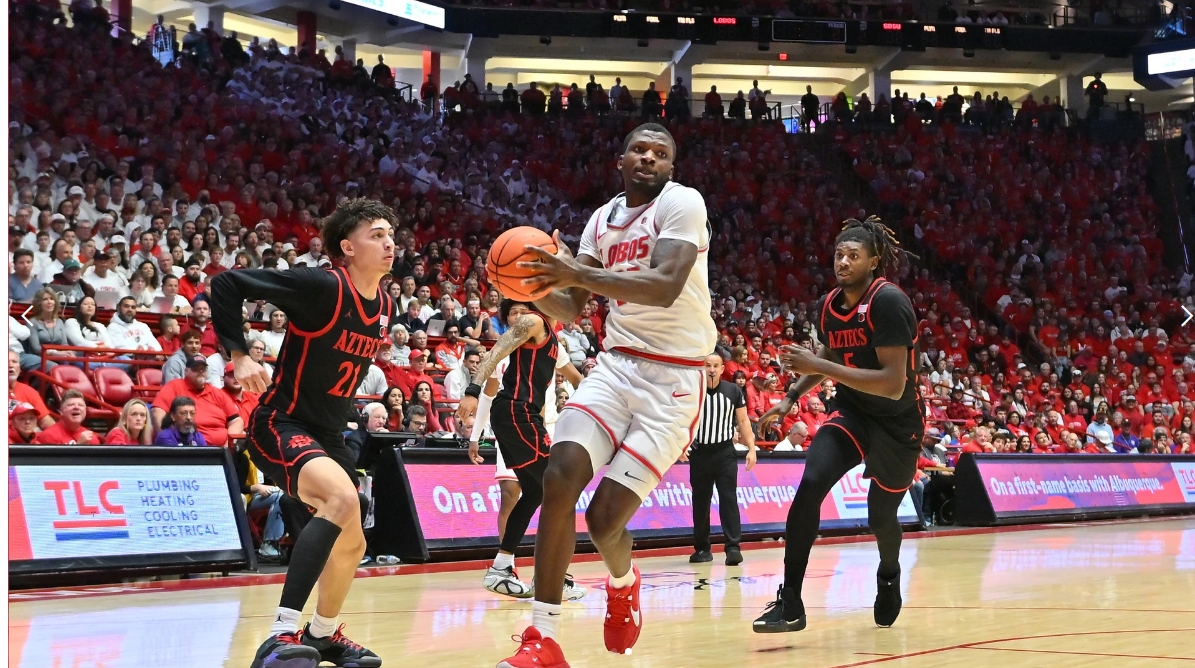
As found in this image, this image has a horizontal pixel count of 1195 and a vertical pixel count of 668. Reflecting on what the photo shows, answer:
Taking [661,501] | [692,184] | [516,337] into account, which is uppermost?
[692,184]

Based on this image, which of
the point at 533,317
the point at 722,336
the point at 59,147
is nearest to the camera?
the point at 533,317

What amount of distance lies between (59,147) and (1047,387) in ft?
57.2

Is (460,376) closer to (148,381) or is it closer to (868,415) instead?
(148,381)

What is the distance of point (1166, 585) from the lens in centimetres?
809

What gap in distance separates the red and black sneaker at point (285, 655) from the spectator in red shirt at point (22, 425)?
19.7 ft

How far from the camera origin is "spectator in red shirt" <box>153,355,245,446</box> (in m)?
10.6

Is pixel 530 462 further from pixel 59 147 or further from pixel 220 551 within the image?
pixel 59 147

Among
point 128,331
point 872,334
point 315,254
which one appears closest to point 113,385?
point 128,331

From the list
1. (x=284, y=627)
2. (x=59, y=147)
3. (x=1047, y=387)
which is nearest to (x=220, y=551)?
(x=284, y=627)

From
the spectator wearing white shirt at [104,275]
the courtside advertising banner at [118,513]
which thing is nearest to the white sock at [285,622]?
the courtside advertising banner at [118,513]

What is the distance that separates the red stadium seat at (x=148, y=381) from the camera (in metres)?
11.8

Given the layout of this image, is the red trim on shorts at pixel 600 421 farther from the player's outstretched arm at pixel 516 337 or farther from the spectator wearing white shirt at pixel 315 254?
the spectator wearing white shirt at pixel 315 254

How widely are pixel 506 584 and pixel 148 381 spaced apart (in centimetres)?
575

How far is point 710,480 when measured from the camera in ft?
36.3
